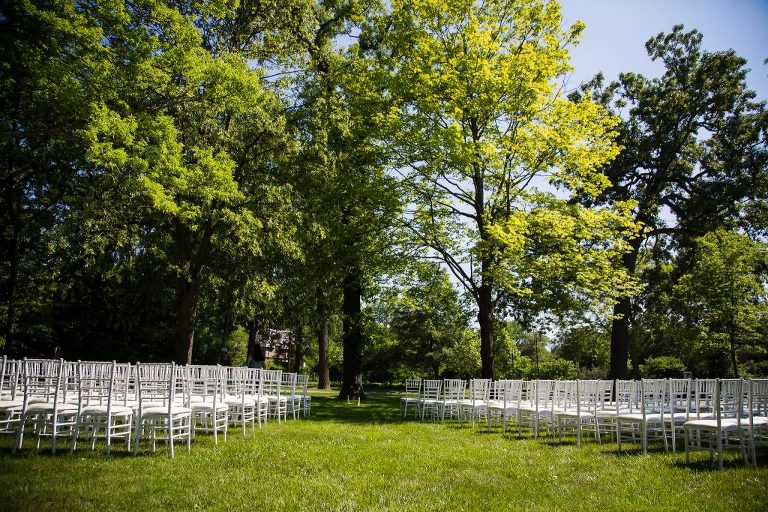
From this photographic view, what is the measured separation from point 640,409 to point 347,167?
475 inches

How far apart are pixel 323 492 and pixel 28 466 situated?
3.78 meters

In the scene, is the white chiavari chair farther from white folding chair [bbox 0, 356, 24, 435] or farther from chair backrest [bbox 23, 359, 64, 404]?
white folding chair [bbox 0, 356, 24, 435]

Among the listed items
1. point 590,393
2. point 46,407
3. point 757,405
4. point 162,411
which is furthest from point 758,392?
point 46,407

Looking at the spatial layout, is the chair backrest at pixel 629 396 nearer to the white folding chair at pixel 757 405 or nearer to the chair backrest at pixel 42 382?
the white folding chair at pixel 757 405

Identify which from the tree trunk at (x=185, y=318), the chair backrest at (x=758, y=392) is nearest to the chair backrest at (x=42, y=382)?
the tree trunk at (x=185, y=318)

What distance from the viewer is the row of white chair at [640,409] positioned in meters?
7.00

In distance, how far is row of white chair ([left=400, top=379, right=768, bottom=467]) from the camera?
7.00 metres

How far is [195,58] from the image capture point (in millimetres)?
13148

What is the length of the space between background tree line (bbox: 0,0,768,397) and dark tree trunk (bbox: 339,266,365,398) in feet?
0.29

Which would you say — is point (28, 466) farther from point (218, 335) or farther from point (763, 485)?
point (218, 335)

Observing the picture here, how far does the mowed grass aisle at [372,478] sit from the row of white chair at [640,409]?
1.40 ft

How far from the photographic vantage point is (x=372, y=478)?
6.24 m

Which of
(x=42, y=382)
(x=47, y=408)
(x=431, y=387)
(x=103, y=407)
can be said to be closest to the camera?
(x=47, y=408)

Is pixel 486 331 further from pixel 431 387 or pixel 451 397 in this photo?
pixel 451 397
